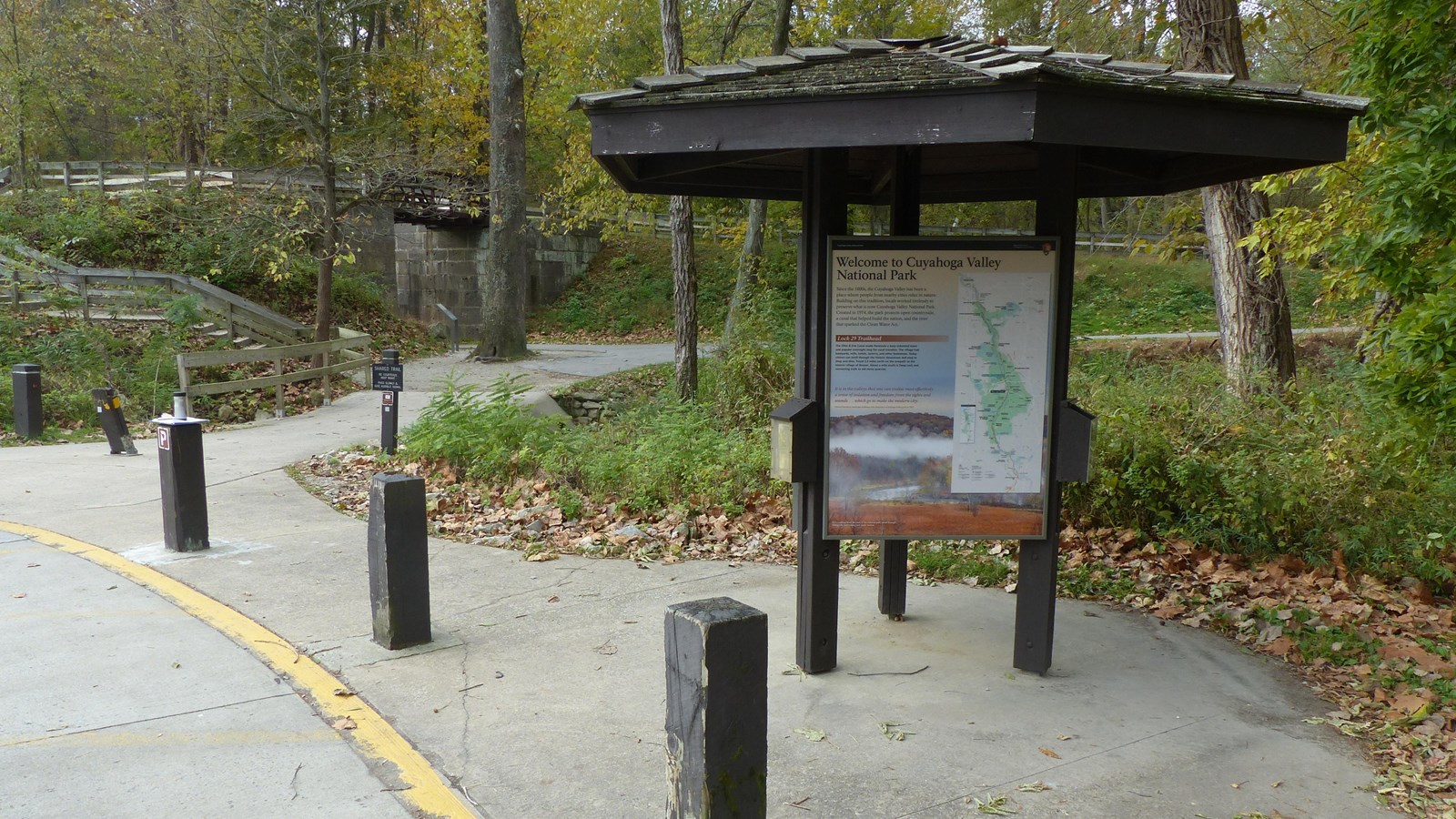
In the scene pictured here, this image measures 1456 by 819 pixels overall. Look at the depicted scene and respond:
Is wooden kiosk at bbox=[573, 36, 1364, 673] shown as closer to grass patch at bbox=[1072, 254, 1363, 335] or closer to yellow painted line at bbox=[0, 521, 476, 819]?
yellow painted line at bbox=[0, 521, 476, 819]

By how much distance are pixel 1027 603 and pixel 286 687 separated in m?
3.59

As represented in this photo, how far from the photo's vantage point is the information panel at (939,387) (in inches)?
186

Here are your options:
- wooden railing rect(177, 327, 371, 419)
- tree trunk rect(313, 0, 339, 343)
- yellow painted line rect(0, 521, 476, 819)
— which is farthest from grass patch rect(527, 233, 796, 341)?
yellow painted line rect(0, 521, 476, 819)

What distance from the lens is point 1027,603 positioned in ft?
16.2

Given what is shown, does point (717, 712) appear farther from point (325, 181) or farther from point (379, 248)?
point (379, 248)

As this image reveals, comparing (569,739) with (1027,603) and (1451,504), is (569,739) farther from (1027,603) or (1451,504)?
(1451,504)

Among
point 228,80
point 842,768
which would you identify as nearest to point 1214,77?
point 842,768

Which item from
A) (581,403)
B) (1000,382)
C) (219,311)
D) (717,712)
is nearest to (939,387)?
(1000,382)

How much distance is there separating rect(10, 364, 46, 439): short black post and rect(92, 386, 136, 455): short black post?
5.53 ft

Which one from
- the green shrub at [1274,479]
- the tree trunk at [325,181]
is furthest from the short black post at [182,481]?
the tree trunk at [325,181]

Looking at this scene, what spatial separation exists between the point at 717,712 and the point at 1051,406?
2654 millimetres

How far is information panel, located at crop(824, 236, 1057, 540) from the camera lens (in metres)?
4.73

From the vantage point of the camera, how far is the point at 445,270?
33.2m

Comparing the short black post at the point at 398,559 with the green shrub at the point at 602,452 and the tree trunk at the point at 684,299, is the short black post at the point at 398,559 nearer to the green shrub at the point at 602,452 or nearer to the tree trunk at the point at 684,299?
the green shrub at the point at 602,452
